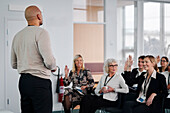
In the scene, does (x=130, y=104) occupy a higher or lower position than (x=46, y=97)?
lower

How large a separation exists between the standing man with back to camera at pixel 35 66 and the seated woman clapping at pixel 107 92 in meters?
2.48

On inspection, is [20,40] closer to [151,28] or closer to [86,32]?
[86,32]

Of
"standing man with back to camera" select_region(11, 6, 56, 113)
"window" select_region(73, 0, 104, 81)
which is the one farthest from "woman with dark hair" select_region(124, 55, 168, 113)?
"window" select_region(73, 0, 104, 81)

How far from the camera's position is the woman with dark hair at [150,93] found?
4.53 metres

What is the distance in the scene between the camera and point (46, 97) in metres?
2.64

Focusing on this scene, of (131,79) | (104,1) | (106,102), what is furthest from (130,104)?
(104,1)

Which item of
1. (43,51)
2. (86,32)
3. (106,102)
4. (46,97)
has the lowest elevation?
(106,102)

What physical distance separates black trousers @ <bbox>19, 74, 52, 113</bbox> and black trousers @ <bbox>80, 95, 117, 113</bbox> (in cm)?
248

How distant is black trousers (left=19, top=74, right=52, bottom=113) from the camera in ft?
8.48

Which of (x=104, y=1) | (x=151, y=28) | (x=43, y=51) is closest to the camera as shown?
(x=43, y=51)

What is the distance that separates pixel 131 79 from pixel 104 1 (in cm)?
250

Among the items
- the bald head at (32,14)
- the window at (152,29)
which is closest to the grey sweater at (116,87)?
the bald head at (32,14)

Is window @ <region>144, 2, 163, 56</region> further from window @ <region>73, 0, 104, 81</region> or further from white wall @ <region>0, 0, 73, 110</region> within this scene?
white wall @ <region>0, 0, 73, 110</region>

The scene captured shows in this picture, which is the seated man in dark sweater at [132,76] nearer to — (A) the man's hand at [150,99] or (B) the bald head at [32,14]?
(A) the man's hand at [150,99]
